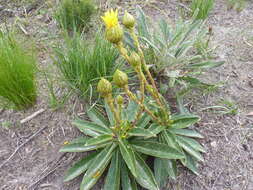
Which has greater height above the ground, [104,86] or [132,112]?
[104,86]

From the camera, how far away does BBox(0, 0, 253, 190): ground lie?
4.99ft

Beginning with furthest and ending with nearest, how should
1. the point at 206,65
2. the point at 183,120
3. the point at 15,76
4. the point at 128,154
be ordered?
the point at 206,65
the point at 15,76
the point at 183,120
the point at 128,154

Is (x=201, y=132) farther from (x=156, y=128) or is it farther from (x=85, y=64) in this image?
(x=85, y=64)

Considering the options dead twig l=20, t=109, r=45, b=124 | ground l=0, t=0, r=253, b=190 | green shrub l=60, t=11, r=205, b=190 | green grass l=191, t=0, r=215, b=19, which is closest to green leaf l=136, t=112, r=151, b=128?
green shrub l=60, t=11, r=205, b=190

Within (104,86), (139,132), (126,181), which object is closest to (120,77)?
(104,86)

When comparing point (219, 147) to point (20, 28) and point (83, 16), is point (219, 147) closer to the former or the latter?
point (83, 16)

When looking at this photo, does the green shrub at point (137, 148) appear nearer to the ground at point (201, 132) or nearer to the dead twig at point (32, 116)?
the ground at point (201, 132)

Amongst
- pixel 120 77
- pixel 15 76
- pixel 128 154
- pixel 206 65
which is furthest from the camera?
pixel 206 65

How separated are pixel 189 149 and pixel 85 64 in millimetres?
802

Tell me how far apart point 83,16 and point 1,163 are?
4.49ft

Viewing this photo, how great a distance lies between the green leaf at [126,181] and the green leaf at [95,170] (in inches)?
4.0

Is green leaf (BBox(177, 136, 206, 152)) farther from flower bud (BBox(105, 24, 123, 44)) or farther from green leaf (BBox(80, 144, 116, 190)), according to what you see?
flower bud (BBox(105, 24, 123, 44))

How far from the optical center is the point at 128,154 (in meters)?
1.31

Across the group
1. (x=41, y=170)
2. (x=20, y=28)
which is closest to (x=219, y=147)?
(x=41, y=170)
